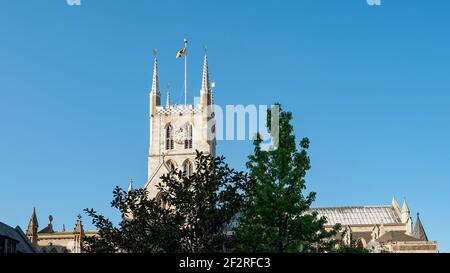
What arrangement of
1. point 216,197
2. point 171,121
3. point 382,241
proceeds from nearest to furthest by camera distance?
point 216,197
point 382,241
point 171,121

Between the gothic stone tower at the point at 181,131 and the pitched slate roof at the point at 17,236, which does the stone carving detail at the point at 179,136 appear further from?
the pitched slate roof at the point at 17,236

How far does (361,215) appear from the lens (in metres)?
90.9

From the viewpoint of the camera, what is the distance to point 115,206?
29625mm

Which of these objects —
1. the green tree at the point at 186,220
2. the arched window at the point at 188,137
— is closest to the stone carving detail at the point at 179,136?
the arched window at the point at 188,137

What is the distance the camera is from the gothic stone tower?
98688 millimetres

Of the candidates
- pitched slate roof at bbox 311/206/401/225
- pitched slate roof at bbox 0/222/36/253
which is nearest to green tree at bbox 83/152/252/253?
pitched slate roof at bbox 0/222/36/253

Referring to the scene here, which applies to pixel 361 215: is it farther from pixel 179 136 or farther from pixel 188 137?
pixel 179 136

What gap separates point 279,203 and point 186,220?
188 inches

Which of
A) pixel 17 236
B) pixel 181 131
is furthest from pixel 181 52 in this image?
pixel 17 236

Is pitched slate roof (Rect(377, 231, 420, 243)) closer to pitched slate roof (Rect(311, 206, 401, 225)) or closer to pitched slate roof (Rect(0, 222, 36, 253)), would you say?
pitched slate roof (Rect(311, 206, 401, 225))
